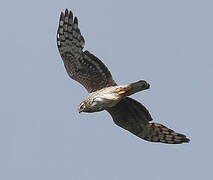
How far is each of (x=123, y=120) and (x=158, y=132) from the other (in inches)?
44.3

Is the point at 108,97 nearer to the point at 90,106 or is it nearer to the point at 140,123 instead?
the point at 90,106

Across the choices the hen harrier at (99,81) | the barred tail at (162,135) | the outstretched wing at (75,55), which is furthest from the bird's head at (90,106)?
the barred tail at (162,135)

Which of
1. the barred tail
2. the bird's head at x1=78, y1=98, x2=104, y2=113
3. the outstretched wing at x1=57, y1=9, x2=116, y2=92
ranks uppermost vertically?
the outstretched wing at x1=57, y1=9, x2=116, y2=92

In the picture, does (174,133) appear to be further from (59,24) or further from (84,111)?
(59,24)

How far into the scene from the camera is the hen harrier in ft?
59.4

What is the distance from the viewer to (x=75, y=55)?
60.9ft

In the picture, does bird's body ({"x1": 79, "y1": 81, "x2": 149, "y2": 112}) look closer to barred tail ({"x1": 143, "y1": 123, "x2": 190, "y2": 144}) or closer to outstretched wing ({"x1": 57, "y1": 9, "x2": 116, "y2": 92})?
outstretched wing ({"x1": 57, "y1": 9, "x2": 116, "y2": 92})

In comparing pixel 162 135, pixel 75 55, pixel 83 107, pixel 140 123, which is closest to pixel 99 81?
pixel 75 55

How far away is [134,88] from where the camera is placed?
55.0 feet

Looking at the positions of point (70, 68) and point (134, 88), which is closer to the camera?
point (134, 88)

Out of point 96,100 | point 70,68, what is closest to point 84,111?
point 96,100

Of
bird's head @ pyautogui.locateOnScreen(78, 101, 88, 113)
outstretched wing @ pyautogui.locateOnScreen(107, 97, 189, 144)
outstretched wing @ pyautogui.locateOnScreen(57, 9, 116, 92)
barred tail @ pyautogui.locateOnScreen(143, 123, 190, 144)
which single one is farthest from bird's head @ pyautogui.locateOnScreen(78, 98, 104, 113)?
barred tail @ pyautogui.locateOnScreen(143, 123, 190, 144)

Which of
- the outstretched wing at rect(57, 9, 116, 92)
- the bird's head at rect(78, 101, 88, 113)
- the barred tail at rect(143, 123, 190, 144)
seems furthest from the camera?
the barred tail at rect(143, 123, 190, 144)

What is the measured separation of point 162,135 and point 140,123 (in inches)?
31.8
